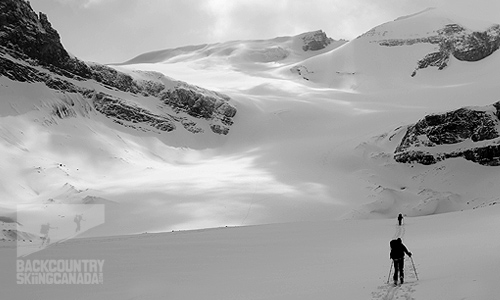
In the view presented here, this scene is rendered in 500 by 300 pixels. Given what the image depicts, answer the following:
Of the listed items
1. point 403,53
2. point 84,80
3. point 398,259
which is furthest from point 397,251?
point 403,53

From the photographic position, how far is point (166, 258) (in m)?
18.1

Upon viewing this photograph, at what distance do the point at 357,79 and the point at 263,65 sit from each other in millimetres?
62275

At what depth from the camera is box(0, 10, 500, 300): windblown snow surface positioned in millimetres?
13953

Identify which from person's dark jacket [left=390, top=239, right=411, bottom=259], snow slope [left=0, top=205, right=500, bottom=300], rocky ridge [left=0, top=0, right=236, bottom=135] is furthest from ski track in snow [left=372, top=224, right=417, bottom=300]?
rocky ridge [left=0, top=0, right=236, bottom=135]

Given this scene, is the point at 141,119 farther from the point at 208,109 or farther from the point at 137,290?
the point at 137,290

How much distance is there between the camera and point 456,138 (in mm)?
59062

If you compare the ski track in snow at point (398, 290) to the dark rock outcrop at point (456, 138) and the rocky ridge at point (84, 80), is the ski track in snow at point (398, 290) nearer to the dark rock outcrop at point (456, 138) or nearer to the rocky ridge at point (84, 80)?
the dark rock outcrop at point (456, 138)

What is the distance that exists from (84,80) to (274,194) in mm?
55409

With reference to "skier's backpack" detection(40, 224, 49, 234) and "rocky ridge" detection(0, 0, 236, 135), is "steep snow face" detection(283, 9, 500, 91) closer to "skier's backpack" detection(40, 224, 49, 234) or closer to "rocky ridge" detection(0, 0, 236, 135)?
"rocky ridge" detection(0, 0, 236, 135)

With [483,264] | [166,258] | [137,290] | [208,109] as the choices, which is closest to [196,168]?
[208,109]

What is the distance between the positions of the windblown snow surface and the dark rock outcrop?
1689 millimetres

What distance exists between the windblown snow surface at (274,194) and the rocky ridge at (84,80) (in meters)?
3.85

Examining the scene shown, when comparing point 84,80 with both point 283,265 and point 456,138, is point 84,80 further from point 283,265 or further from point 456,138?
point 283,265

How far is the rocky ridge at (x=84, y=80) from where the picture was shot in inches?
2889
